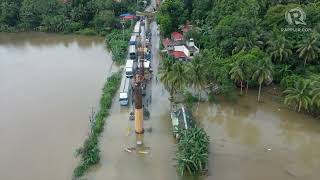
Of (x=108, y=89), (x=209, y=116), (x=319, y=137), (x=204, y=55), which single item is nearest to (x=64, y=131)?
(x=108, y=89)

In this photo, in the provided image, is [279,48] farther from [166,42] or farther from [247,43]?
[166,42]

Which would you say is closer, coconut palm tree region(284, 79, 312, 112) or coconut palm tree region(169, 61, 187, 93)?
coconut palm tree region(284, 79, 312, 112)

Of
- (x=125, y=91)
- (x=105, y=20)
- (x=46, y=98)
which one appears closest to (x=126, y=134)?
(x=125, y=91)

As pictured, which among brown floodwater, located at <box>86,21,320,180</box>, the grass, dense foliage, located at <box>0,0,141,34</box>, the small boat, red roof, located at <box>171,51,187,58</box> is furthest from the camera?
dense foliage, located at <box>0,0,141,34</box>

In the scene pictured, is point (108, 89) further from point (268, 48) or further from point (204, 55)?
point (268, 48)

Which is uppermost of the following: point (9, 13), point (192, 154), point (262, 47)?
point (9, 13)

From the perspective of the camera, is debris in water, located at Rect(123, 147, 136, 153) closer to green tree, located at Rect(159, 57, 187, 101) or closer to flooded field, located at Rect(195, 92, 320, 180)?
flooded field, located at Rect(195, 92, 320, 180)

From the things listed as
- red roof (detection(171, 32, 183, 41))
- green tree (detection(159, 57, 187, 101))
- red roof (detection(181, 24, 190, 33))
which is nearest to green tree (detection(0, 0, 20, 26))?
red roof (detection(171, 32, 183, 41))
